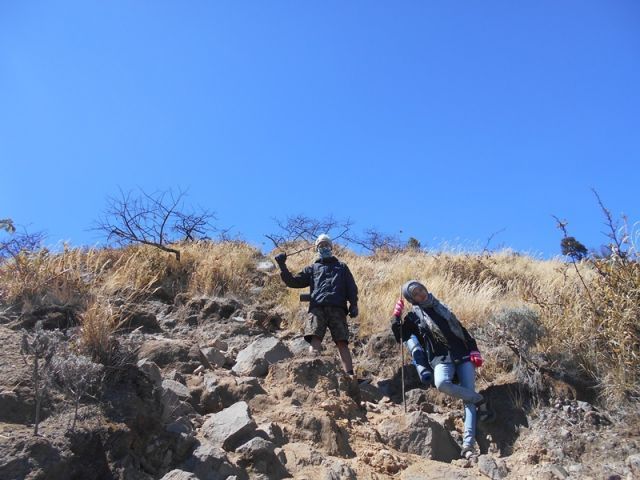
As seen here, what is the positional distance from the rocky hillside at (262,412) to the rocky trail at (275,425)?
11mm

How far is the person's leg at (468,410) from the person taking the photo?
16.6 ft

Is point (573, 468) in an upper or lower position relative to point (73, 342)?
lower

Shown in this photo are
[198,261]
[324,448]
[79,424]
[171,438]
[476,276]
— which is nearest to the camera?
[79,424]

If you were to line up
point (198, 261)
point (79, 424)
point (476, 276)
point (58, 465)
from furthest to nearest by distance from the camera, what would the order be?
point (476, 276) → point (198, 261) → point (79, 424) → point (58, 465)

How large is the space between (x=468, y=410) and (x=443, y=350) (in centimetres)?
69

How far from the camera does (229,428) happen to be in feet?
14.1

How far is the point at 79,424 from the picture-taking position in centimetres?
367

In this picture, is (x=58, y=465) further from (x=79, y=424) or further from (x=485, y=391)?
(x=485, y=391)

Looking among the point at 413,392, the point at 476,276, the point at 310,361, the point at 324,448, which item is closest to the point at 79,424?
the point at 324,448

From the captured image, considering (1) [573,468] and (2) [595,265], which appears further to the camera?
(2) [595,265]

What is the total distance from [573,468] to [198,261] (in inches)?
265

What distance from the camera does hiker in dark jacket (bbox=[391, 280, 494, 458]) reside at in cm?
528

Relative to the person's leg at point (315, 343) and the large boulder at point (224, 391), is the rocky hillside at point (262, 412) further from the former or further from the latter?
the person's leg at point (315, 343)

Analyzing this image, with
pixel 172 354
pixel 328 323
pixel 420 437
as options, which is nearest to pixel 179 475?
pixel 420 437
